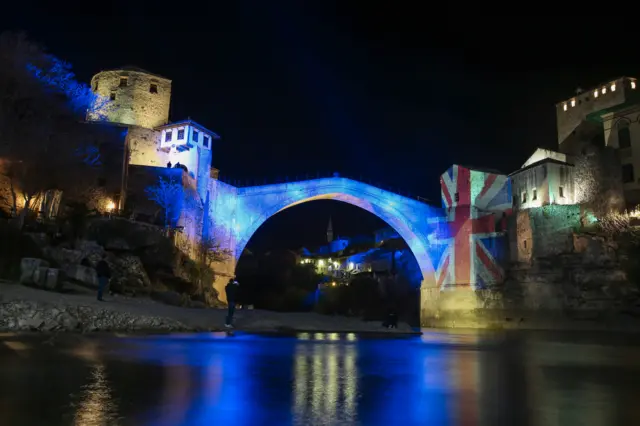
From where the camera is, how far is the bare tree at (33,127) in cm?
2166

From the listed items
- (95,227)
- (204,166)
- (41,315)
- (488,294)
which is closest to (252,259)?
(204,166)

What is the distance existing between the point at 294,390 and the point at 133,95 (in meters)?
42.2

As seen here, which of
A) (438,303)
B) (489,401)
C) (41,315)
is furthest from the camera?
(438,303)

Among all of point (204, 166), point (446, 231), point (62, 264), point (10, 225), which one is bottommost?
point (62, 264)

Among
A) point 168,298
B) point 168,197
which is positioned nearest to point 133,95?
point 168,197

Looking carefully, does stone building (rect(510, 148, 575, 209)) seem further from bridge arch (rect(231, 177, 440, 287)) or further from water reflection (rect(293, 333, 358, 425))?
water reflection (rect(293, 333, 358, 425))

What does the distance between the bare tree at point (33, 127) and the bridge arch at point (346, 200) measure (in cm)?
1419

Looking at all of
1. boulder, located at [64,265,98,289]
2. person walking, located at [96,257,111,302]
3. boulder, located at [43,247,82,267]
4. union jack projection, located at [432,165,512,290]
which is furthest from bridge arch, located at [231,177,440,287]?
person walking, located at [96,257,111,302]

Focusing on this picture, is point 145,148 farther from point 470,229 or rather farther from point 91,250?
point 470,229

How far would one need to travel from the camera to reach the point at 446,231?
41.0 meters

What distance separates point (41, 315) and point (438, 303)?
3458 centimetres

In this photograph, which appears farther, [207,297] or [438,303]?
[438,303]

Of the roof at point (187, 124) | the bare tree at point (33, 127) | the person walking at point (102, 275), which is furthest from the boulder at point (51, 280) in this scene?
the roof at point (187, 124)

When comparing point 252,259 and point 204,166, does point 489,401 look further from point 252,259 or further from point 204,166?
point 252,259
